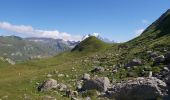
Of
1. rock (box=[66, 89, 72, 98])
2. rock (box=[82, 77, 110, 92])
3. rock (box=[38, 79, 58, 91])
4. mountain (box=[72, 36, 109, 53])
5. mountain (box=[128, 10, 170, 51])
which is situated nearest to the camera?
rock (box=[66, 89, 72, 98])

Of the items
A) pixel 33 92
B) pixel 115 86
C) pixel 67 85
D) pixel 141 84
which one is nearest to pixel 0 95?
pixel 33 92

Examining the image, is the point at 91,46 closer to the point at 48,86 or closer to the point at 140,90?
the point at 48,86

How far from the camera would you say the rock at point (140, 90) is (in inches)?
1473

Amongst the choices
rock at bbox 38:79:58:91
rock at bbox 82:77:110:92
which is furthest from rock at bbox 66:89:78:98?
rock at bbox 38:79:58:91

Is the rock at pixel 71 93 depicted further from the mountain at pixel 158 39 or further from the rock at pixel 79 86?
the mountain at pixel 158 39

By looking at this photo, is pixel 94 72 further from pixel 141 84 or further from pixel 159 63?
pixel 141 84

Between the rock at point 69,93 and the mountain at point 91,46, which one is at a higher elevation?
the mountain at point 91,46

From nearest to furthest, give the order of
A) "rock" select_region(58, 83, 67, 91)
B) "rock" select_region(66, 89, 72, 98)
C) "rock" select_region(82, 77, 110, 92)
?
1. "rock" select_region(66, 89, 72, 98)
2. "rock" select_region(82, 77, 110, 92)
3. "rock" select_region(58, 83, 67, 91)

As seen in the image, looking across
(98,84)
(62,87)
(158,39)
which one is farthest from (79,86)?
(158,39)

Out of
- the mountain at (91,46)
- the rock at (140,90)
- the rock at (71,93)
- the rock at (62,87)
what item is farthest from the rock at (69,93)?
the mountain at (91,46)

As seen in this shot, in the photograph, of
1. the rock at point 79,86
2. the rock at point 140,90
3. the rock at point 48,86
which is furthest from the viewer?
the rock at point 48,86

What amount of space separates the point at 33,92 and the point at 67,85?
15.9ft

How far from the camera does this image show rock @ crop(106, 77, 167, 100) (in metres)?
37.4

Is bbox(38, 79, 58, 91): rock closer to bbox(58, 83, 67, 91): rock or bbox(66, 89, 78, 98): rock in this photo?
bbox(58, 83, 67, 91): rock
